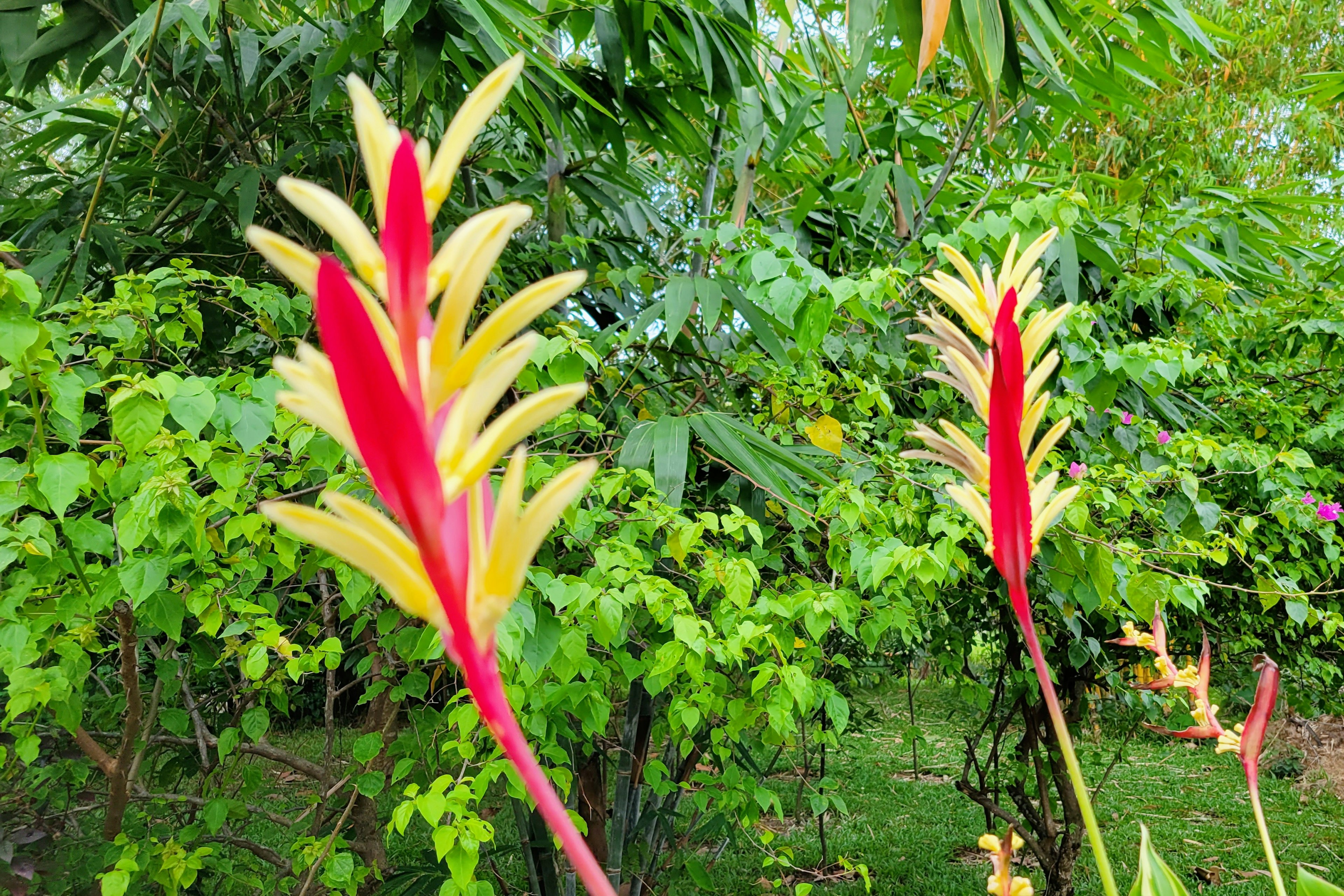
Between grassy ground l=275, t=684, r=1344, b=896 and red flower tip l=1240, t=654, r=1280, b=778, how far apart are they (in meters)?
2.24

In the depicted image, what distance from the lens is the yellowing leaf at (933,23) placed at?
2.32 ft

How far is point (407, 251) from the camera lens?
0.19 metres

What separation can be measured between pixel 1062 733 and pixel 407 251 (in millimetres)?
274

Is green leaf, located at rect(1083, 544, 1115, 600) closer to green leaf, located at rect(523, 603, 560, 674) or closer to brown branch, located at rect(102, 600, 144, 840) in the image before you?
green leaf, located at rect(523, 603, 560, 674)

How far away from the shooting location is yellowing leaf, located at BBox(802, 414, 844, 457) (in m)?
1.70

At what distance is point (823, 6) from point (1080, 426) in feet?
4.51

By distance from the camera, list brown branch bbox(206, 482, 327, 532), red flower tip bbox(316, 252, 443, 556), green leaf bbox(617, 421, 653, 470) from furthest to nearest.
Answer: green leaf bbox(617, 421, 653, 470)
brown branch bbox(206, 482, 327, 532)
red flower tip bbox(316, 252, 443, 556)

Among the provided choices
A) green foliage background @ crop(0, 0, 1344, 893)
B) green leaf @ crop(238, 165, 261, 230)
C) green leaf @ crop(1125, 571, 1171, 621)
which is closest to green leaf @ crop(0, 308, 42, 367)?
green foliage background @ crop(0, 0, 1344, 893)

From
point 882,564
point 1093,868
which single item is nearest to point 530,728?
point 882,564

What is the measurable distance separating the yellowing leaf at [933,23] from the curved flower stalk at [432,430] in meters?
0.62

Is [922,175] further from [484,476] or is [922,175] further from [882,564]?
[484,476]

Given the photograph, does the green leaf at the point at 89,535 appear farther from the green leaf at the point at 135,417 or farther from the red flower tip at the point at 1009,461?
the red flower tip at the point at 1009,461

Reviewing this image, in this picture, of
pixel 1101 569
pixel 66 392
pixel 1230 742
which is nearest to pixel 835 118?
pixel 1101 569

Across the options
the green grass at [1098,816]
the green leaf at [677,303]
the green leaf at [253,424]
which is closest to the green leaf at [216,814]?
the green leaf at [253,424]
